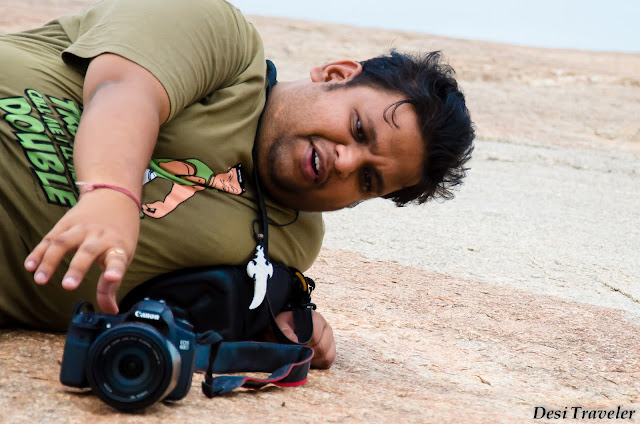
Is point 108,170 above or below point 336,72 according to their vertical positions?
below

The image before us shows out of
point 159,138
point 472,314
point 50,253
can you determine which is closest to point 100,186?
point 50,253

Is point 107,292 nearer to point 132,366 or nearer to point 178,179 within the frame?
point 132,366

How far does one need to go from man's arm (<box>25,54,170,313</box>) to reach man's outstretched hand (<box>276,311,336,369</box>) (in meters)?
0.68

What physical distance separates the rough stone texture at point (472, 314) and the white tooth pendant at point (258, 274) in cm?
24

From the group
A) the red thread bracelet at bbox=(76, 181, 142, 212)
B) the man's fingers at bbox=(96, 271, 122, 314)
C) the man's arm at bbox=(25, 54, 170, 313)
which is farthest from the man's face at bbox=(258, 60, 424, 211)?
the man's fingers at bbox=(96, 271, 122, 314)

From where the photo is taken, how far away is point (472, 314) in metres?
2.97

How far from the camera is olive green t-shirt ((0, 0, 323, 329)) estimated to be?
1.78m

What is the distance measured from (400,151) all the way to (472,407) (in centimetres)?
66

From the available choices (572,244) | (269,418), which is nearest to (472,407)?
(269,418)

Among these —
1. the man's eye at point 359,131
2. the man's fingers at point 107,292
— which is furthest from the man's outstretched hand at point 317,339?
the man's fingers at point 107,292

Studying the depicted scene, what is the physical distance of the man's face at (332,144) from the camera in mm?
2010

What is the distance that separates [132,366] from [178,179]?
591mm

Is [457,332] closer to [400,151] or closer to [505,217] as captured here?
[400,151]

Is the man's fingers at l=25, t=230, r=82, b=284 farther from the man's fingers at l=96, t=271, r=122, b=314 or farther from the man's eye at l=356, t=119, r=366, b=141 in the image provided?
the man's eye at l=356, t=119, r=366, b=141
